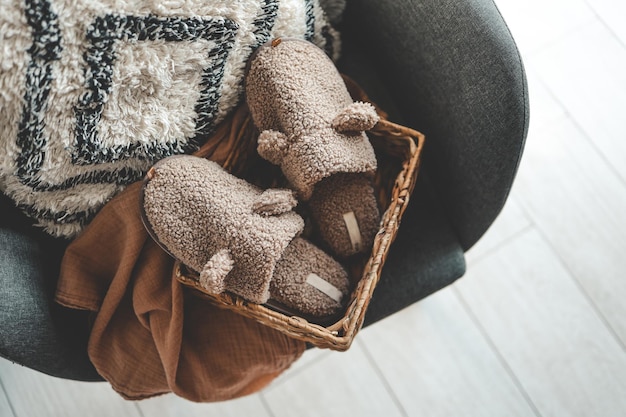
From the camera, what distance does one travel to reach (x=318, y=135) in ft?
2.28

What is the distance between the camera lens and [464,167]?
2.48ft

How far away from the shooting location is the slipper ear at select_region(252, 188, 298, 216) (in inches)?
27.1

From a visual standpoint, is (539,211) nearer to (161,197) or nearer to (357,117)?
(357,117)

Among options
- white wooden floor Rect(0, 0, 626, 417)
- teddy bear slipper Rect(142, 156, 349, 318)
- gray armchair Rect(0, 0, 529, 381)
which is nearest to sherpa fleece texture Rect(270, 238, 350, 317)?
teddy bear slipper Rect(142, 156, 349, 318)

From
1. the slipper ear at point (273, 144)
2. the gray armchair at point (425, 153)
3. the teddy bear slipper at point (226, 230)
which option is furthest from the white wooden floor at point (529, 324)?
the slipper ear at point (273, 144)

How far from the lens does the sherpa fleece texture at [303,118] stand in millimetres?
693

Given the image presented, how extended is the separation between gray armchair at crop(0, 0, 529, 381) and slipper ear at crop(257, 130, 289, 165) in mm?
234

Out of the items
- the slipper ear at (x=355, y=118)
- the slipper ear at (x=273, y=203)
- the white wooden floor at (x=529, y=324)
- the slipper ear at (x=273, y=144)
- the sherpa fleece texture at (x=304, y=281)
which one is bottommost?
the white wooden floor at (x=529, y=324)

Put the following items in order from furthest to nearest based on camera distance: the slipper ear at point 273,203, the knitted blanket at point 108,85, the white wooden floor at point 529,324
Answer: the white wooden floor at point 529,324 → the slipper ear at point 273,203 → the knitted blanket at point 108,85

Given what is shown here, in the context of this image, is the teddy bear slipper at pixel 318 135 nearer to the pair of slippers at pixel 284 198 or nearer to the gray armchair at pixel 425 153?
the pair of slippers at pixel 284 198

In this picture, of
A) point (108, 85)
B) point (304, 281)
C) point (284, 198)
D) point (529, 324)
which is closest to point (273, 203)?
point (284, 198)

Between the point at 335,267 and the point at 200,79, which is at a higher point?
the point at 200,79

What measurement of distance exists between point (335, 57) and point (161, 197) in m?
0.38

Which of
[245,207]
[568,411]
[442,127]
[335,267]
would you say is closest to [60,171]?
[245,207]
